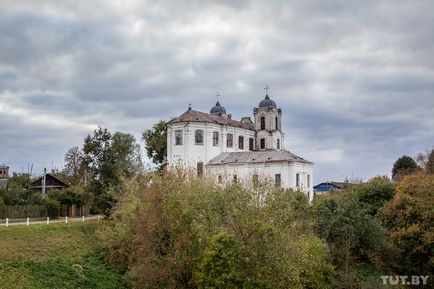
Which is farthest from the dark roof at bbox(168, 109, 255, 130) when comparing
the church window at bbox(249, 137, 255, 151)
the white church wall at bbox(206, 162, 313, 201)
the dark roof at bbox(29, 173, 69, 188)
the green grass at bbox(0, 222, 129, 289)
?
the green grass at bbox(0, 222, 129, 289)

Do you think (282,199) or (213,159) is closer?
(282,199)

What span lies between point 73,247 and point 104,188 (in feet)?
50.5

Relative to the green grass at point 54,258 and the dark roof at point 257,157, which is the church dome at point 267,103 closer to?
the dark roof at point 257,157

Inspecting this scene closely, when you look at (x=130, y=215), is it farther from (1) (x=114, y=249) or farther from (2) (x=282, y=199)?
(2) (x=282, y=199)

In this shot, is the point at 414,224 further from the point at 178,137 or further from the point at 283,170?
the point at 178,137

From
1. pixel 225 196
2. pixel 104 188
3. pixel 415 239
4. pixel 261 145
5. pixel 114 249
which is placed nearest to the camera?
pixel 225 196

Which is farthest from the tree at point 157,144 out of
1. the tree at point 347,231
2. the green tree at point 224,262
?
the green tree at point 224,262

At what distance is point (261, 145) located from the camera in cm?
7506

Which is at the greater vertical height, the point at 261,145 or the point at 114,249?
the point at 261,145

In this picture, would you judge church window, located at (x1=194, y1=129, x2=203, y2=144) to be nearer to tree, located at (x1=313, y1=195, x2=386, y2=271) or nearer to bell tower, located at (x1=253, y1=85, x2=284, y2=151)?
bell tower, located at (x1=253, y1=85, x2=284, y2=151)

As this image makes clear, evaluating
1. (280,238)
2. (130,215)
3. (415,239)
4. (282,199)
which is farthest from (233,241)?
(415,239)

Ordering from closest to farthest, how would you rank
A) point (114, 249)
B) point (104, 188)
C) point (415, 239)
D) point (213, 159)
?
point (415, 239) → point (114, 249) → point (104, 188) → point (213, 159)

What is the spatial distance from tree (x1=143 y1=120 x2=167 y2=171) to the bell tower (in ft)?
44.4

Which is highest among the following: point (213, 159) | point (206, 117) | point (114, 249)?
point (206, 117)
